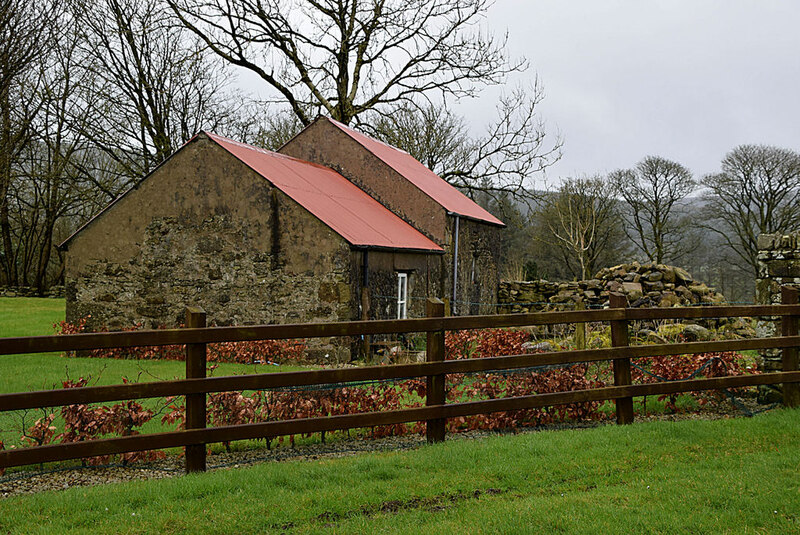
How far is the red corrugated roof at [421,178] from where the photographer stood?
67.7 ft

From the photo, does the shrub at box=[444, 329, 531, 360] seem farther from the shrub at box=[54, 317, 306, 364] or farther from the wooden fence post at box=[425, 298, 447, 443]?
the wooden fence post at box=[425, 298, 447, 443]

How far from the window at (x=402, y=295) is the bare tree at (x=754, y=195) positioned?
26530 mm

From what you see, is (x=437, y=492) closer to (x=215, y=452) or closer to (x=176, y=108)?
(x=215, y=452)

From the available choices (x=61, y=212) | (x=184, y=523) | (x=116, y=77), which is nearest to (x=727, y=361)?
(x=184, y=523)

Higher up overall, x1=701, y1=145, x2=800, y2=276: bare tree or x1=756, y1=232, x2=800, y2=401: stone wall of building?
x1=701, y1=145, x2=800, y2=276: bare tree

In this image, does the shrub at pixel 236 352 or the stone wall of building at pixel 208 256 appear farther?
the stone wall of building at pixel 208 256

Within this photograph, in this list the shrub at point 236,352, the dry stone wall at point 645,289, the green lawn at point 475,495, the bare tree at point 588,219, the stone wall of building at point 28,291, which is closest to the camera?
the green lawn at point 475,495

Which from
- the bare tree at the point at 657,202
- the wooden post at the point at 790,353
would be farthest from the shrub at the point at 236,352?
the bare tree at the point at 657,202

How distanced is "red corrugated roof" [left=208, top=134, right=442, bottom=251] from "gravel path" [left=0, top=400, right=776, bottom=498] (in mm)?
7900

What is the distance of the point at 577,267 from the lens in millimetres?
46125

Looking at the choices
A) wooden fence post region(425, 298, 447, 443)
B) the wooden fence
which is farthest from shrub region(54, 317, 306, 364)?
the wooden fence

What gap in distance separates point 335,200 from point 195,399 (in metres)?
12.4

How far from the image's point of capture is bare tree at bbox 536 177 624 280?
41281 mm

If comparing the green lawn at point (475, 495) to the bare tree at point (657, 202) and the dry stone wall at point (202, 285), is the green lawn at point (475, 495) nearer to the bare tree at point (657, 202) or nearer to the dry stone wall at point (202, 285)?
the dry stone wall at point (202, 285)
